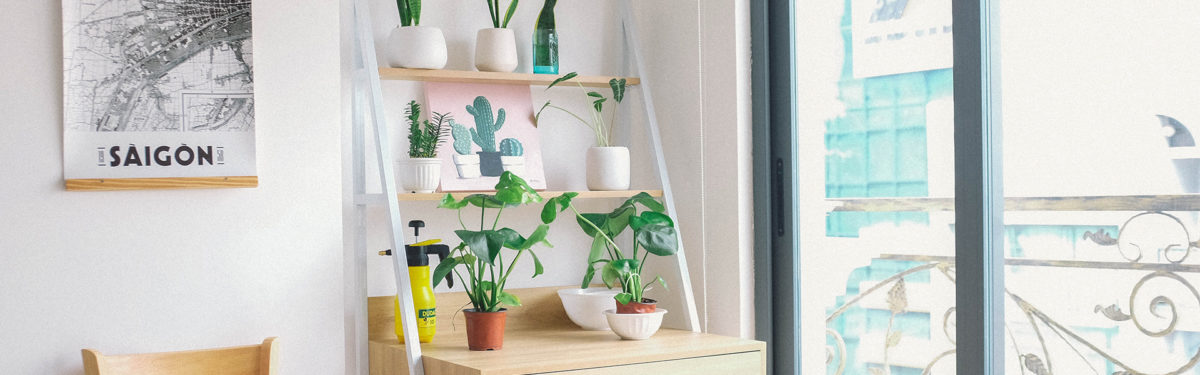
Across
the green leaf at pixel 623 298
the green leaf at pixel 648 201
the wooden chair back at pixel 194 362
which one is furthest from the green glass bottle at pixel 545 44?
the wooden chair back at pixel 194 362

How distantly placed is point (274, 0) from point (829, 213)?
1.36 metres

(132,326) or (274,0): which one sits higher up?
(274,0)

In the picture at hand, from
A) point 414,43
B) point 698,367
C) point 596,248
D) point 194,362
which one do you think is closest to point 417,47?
point 414,43

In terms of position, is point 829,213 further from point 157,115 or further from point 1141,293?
point 157,115

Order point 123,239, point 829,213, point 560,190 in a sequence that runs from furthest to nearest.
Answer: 1. point 560,190
2. point 829,213
3. point 123,239

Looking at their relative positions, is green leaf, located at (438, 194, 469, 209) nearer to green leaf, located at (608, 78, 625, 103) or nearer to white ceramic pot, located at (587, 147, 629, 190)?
white ceramic pot, located at (587, 147, 629, 190)

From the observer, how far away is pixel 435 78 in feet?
8.04

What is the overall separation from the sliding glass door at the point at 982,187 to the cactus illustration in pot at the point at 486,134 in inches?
26.1

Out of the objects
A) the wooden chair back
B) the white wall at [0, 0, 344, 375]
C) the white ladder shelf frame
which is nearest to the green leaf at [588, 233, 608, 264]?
the white ladder shelf frame

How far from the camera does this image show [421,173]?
7.70 feet

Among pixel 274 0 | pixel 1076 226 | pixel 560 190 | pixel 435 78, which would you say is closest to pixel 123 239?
pixel 274 0

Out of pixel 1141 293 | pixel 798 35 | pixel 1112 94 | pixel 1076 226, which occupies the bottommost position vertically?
pixel 1141 293

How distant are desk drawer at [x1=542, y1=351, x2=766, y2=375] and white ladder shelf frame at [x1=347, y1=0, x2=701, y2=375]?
9.3 inches

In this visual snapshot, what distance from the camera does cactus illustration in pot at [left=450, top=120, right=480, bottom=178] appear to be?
249 centimetres
